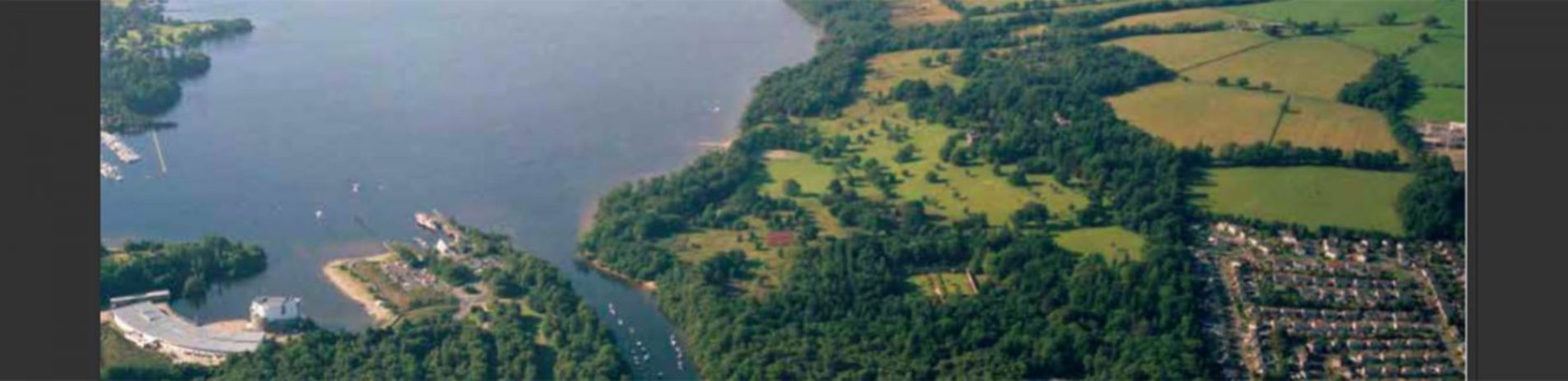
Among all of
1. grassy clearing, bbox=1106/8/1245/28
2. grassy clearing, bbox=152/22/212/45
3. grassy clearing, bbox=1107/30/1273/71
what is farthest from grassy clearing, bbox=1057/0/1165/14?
grassy clearing, bbox=152/22/212/45

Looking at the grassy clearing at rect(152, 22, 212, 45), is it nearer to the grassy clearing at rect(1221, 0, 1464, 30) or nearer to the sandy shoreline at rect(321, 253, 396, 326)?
the sandy shoreline at rect(321, 253, 396, 326)

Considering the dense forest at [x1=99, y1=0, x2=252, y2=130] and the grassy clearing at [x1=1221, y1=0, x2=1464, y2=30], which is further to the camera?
the grassy clearing at [x1=1221, y1=0, x2=1464, y2=30]

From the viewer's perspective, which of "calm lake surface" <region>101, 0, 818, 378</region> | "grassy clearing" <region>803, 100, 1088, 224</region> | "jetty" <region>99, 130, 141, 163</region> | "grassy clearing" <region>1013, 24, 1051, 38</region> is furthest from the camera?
"grassy clearing" <region>1013, 24, 1051, 38</region>

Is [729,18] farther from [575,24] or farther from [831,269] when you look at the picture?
[831,269]

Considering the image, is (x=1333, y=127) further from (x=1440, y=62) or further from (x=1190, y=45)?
(x=1190, y=45)

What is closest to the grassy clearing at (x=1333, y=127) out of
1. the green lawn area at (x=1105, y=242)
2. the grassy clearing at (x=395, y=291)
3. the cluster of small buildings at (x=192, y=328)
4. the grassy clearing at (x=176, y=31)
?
the green lawn area at (x=1105, y=242)

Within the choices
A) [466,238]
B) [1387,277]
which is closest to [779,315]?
[466,238]

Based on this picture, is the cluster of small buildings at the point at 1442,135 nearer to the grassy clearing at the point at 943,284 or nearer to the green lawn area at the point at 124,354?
the grassy clearing at the point at 943,284
